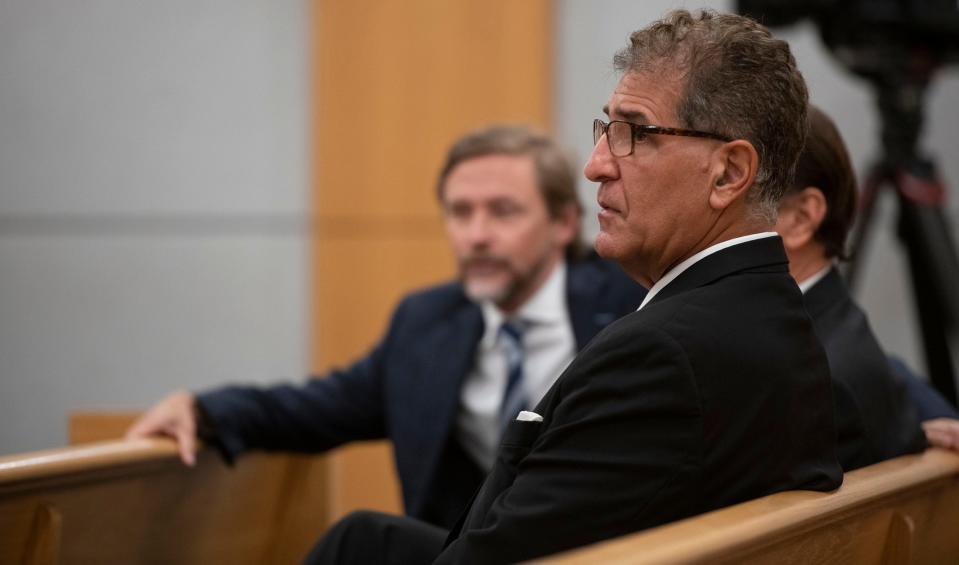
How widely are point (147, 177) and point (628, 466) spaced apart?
3.32 metres

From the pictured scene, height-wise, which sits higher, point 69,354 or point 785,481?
point 785,481

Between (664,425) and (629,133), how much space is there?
0.33 metres

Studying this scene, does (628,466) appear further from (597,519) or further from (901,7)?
(901,7)

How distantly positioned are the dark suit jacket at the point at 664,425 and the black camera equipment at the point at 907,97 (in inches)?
53.5

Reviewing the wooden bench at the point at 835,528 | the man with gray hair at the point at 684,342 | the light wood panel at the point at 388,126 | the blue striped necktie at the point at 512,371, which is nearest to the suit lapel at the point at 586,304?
the blue striped necktie at the point at 512,371

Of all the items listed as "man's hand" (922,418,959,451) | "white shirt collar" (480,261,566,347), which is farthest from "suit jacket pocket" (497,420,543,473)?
"white shirt collar" (480,261,566,347)

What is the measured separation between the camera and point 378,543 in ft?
4.95

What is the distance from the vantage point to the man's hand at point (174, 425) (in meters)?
1.94

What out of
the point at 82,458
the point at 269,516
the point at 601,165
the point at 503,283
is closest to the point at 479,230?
the point at 503,283

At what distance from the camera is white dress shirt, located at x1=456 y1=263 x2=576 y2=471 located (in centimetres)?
229

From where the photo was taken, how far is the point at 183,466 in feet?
6.42

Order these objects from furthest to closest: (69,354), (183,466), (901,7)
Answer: (69,354), (901,7), (183,466)

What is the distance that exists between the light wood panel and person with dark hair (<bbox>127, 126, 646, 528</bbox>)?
1260 millimetres

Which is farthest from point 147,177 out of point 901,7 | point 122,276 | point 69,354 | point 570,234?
point 901,7
